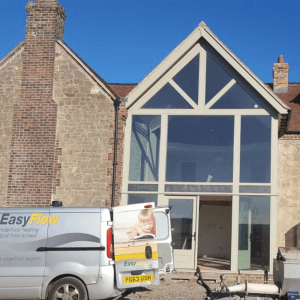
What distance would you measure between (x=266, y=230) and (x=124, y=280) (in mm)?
6327

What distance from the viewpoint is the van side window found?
11000mm

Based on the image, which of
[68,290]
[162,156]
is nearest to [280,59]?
[162,156]

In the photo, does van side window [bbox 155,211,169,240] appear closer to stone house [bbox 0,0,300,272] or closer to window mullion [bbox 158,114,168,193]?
stone house [bbox 0,0,300,272]

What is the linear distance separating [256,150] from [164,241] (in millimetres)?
5297

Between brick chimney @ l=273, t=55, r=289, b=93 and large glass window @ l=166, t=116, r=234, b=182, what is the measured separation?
751cm

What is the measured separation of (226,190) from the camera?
49.2 ft

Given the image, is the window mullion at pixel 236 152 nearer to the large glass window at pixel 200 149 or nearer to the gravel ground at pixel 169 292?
the large glass window at pixel 200 149

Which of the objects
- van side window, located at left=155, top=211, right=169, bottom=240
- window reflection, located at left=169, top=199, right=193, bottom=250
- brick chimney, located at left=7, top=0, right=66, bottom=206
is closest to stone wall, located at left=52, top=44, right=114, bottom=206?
brick chimney, located at left=7, top=0, right=66, bottom=206

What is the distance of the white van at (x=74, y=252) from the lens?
9492 millimetres

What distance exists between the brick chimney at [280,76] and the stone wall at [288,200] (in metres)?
5.64

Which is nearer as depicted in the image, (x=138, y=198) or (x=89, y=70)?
(x=138, y=198)

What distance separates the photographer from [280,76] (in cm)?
2219

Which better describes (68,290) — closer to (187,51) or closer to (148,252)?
(148,252)

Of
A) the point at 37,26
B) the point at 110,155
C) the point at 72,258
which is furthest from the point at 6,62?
the point at 72,258
